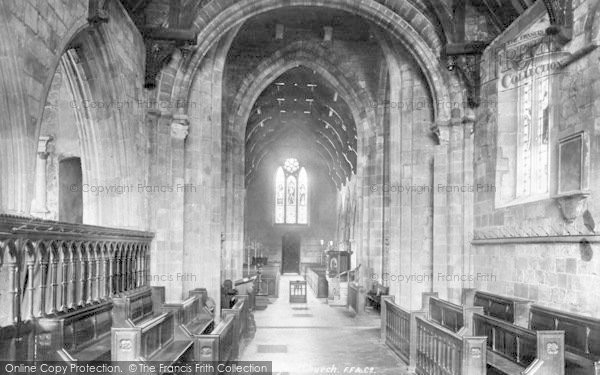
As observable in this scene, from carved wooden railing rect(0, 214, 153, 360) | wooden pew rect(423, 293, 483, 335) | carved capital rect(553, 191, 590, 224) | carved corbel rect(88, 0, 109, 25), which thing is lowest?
wooden pew rect(423, 293, 483, 335)

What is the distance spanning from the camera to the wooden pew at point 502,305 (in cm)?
825

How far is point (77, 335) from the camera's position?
6.24 meters

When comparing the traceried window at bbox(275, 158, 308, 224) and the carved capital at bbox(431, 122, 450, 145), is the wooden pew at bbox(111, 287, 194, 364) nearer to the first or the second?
the carved capital at bbox(431, 122, 450, 145)

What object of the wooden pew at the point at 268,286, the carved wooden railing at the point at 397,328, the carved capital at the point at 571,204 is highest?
the carved capital at the point at 571,204

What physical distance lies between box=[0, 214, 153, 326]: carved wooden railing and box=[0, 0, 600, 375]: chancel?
3 centimetres

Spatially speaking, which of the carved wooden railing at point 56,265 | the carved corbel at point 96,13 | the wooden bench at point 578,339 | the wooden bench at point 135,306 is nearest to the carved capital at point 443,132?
the wooden bench at point 578,339

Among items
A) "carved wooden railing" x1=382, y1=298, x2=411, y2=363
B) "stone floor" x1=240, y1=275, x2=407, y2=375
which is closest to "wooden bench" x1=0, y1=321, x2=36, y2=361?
"stone floor" x1=240, y1=275, x2=407, y2=375

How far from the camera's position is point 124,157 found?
9836mm

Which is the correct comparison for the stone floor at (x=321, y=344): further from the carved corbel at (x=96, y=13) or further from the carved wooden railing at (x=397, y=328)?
the carved corbel at (x=96, y=13)

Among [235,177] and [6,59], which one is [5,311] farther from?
[235,177]

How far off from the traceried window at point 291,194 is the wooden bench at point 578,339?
3082 centimetres

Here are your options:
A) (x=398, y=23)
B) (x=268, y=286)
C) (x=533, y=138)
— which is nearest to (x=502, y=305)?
(x=533, y=138)

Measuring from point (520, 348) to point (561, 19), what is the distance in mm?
4495

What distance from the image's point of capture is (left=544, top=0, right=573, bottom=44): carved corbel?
8086 mm
